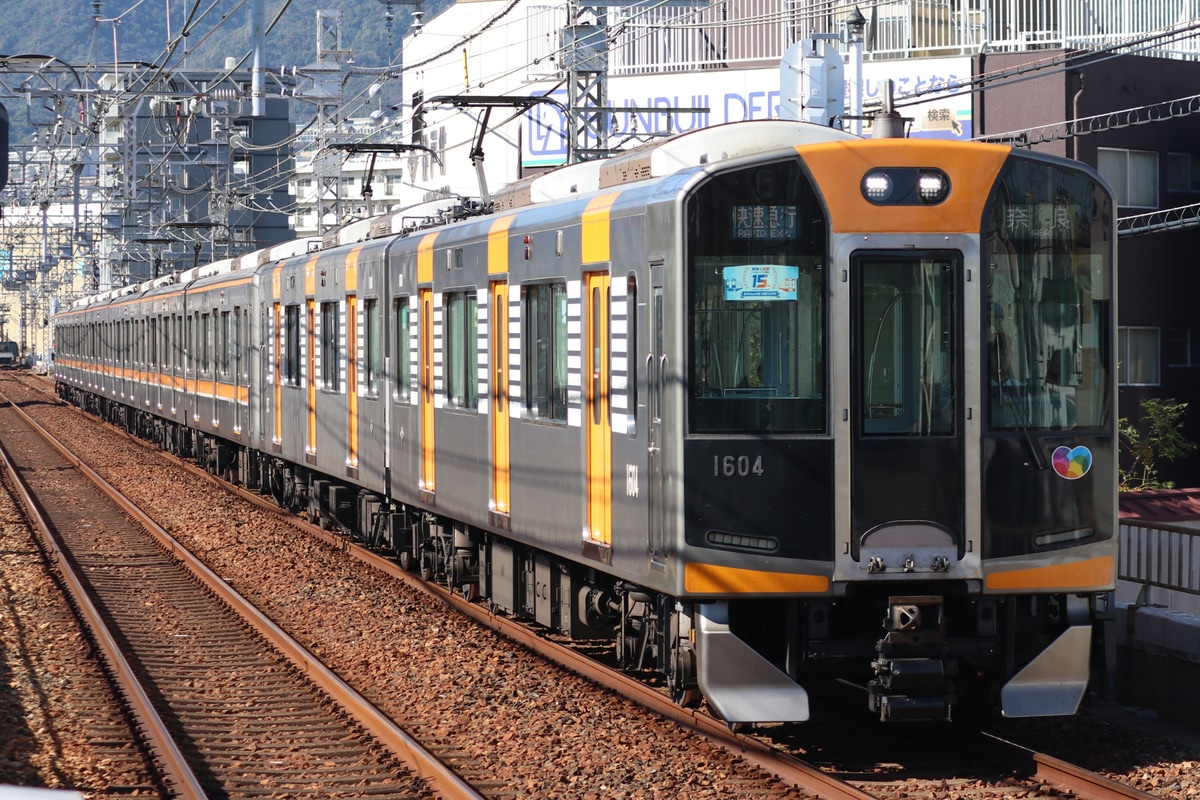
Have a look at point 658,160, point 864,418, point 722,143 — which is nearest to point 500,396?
point 658,160

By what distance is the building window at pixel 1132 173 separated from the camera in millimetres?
23578

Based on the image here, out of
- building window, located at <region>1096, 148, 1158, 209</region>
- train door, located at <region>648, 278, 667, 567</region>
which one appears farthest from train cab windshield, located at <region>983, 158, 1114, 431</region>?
building window, located at <region>1096, 148, 1158, 209</region>

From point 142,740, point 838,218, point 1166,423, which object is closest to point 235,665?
point 142,740

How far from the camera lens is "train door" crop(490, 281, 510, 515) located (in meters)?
10.0

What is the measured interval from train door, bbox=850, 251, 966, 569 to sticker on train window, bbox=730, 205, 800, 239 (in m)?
0.30

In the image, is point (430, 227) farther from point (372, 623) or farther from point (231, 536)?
point (231, 536)

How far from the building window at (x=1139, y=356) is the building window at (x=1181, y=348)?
315 mm

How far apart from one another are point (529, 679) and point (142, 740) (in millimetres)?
2123

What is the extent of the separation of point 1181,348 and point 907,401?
18.5 m

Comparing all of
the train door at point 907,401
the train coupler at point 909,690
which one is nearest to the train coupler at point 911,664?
the train coupler at point 909,690

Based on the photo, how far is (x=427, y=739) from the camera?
791 cm

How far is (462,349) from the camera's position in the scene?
36.2ft

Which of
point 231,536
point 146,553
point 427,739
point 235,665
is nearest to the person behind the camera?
point 427,739

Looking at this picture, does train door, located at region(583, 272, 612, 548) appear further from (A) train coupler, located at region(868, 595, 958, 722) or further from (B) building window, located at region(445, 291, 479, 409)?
(B) building window, located at region(445, 291, 479, 409)
